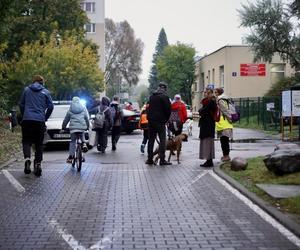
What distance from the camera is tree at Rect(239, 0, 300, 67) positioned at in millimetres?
39531

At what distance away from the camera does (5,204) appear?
29.5 ft

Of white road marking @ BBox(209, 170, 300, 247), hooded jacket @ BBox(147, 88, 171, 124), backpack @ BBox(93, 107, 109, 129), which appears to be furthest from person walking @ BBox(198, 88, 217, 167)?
backpack @ BBox(93, 107, 109, 129)

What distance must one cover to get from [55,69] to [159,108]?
77.7 feet

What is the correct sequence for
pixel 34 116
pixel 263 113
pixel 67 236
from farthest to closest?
pixel 263 113 < pixel 34 116 < pixel 67 236

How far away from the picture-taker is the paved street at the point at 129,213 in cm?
670

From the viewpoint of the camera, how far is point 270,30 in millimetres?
40344

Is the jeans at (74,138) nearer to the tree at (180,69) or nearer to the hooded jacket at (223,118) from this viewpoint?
the hooded jacket at (223,118)

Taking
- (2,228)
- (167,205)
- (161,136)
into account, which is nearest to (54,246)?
(2,228)

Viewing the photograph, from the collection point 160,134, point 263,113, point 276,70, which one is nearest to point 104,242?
point 160,134

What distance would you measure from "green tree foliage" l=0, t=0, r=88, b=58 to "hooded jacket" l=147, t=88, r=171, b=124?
27.6 metres

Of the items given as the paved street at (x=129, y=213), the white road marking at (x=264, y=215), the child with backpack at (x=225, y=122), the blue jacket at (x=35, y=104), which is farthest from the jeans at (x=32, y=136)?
the child with backpack at (x=225, y=122)

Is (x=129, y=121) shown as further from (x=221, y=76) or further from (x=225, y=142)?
(x=221, y=76)

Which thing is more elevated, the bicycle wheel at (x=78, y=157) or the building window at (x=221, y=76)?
the building window at (x=221, y=76)

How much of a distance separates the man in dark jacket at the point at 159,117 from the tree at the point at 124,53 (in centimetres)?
8114
